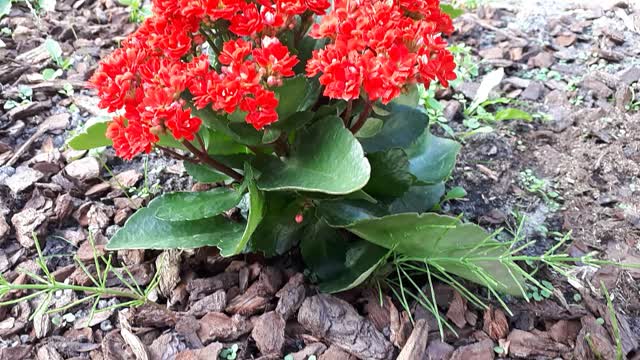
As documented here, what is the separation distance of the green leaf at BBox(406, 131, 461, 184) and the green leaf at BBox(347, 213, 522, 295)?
21 cm

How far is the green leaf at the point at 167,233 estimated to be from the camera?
1382 millimetres

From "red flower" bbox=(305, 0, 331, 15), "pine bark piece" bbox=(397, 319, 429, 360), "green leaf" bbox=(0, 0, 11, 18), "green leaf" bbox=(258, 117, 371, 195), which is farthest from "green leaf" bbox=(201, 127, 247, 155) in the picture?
"green leaf" bbox=(0, 0, 11, 18)

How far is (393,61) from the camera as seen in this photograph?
43.7 inches

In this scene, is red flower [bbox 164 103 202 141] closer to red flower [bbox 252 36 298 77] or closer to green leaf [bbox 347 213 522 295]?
red flower [bbox 252 36 298 77]

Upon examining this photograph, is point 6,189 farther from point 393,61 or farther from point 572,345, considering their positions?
point 572,345

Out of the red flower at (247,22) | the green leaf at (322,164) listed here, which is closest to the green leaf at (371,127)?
the green leaf at (322,164)

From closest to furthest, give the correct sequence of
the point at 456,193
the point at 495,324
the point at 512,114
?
the point at 495,324
the point at 456,193
the point at 512,114

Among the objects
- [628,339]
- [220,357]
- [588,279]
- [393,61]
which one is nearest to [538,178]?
[588,279]

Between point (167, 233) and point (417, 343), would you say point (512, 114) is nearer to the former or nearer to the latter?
point (417, 343)

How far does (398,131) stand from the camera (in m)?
1.42

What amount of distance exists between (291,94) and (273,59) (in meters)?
0.12

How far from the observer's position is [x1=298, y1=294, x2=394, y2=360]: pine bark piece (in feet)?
4.55

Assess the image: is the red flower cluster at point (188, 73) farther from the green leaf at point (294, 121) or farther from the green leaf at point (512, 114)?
the green leaf at point (512, 114)

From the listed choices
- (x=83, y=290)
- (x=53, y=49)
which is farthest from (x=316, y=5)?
(x=53, y=49)
